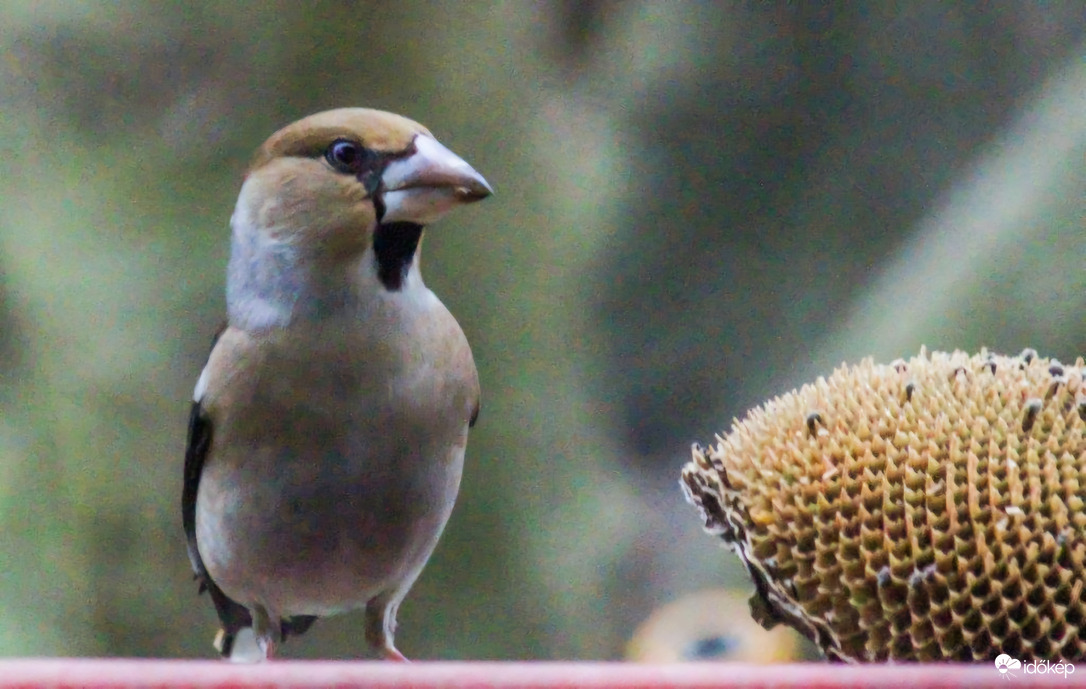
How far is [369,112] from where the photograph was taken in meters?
0.64

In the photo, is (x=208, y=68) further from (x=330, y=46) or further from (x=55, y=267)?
(x=55, y=267)

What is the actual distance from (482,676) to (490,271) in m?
0.80

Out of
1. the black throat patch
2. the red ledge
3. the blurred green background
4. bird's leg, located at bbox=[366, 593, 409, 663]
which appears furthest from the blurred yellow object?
the red ledge

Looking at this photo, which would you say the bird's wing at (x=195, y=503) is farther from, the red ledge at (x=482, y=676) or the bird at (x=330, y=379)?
the red ledge at (x=482, y=676)

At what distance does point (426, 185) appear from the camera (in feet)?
1.96

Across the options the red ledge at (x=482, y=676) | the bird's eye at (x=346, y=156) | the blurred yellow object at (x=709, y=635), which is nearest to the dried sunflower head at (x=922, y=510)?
the red ledge at (x=482, y=676)

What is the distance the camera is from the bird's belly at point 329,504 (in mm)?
646

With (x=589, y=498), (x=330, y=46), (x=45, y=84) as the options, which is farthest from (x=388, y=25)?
(x=589, y=498)

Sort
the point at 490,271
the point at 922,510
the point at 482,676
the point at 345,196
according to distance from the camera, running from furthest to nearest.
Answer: the point at 490,271 → the point at 345,196 → the point at 922,510 → the point at 482,676

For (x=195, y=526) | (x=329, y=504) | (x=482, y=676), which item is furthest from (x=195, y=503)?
(x=482, y=676)

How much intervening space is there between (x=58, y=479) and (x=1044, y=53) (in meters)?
1.03

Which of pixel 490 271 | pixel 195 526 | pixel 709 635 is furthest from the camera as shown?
pixel 490 271

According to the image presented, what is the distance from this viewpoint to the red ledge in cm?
35

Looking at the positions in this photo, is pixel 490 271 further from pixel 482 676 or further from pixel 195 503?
pixel 482 676
